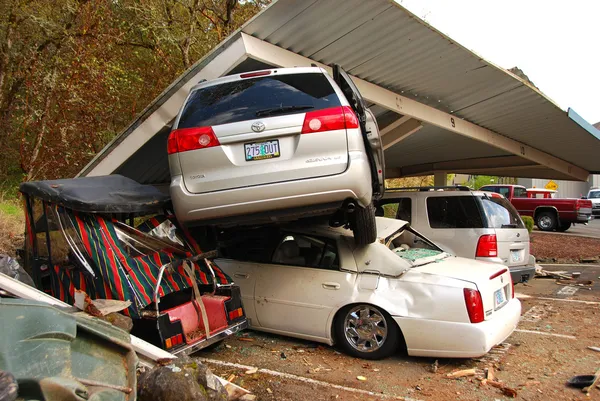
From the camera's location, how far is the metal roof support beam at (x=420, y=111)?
6566mm

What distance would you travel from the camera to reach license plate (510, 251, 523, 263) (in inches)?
287

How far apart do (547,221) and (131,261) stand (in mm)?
20151

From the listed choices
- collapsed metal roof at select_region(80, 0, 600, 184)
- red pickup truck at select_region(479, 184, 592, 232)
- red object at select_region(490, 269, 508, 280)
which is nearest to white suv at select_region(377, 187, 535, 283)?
red object at select_region(490, 269, 508, 280)

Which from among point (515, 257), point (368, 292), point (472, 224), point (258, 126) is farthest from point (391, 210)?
point (258, 126)

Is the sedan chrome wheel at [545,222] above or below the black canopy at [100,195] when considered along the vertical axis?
below

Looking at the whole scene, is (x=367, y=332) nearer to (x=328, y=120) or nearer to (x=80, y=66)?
(x=328, y=120)

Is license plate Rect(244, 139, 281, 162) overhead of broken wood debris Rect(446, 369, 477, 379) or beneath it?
overhead

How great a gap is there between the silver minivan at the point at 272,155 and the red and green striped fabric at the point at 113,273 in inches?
23.4

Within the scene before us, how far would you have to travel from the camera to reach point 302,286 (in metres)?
5.34

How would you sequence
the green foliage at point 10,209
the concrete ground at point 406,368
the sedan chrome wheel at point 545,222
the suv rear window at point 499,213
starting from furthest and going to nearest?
the sedan chrome wheel at point 545,222 → the green foliage at point 10,209 → the suv rear window at point 499,213 → the concrete ground at point 406,368

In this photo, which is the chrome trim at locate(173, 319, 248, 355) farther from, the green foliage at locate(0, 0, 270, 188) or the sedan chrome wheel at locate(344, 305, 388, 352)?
the green foliage at locate(0, 0, 270, 188)

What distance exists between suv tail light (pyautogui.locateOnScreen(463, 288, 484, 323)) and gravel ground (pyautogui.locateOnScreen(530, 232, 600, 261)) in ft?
31.1

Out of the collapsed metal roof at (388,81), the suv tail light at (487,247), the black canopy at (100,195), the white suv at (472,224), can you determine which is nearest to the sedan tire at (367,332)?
the black canopy at (100,195)

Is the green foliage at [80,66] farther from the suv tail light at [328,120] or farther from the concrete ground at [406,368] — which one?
the concrete ground at [406,368]
